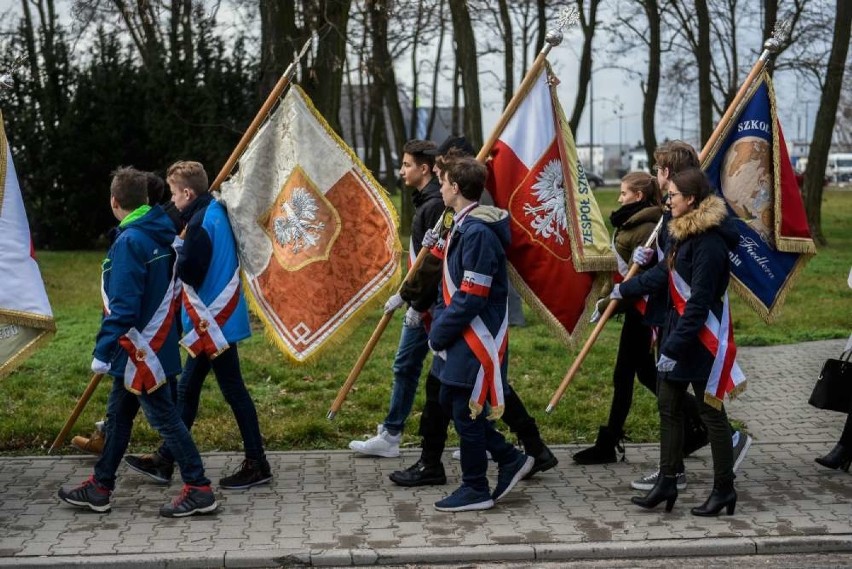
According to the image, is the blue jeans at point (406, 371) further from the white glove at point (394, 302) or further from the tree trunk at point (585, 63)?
the tree trunk at point (585, 63)

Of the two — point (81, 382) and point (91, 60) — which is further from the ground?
point (91, 60)

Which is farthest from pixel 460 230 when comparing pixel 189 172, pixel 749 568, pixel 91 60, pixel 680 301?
pixel 91 60

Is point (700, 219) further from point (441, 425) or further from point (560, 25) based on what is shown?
point (441, 425)

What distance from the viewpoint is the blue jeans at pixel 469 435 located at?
6633mm

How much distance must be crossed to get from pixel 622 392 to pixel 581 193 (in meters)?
1.27

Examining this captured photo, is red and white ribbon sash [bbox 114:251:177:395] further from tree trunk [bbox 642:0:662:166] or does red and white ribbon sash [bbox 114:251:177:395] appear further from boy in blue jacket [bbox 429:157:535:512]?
tree trunk [bbox 642:0:662:166]

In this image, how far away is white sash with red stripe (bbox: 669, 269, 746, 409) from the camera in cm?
649

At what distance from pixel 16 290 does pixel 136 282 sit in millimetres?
857

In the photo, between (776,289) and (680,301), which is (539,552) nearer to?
(680,301)

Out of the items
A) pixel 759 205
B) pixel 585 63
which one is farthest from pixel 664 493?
pixel 585 63

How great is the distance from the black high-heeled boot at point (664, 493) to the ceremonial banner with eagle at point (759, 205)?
1549 mm

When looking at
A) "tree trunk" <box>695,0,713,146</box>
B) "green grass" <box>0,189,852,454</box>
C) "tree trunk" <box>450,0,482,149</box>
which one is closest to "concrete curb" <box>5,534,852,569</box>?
"green grass" <box>0,189,852,454</box>

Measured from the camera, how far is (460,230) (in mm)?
6543

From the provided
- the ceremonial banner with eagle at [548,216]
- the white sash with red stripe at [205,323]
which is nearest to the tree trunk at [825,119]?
the ceremonial banner with eagle at [548,216]
